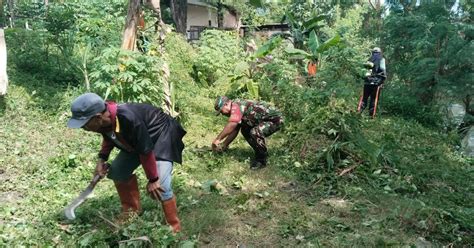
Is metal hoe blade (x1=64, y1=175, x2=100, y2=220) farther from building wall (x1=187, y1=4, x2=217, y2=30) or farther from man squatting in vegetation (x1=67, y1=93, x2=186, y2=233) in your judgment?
building wall (x1=187, y1=4, x2=217, y2=30)

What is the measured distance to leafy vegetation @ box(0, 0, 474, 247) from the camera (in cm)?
411

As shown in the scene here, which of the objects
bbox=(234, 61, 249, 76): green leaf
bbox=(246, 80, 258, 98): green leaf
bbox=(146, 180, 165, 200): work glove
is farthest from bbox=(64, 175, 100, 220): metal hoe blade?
bbox=(234, 61, 249, 76): green leaf

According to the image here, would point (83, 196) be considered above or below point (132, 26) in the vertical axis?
below

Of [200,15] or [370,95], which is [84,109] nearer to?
[370,95]

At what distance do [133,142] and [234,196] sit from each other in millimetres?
1885

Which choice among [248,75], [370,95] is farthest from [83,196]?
[370,95]

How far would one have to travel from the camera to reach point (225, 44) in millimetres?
11117

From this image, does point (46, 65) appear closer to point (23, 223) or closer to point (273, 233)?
point (23, 223)

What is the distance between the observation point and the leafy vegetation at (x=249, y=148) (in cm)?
411

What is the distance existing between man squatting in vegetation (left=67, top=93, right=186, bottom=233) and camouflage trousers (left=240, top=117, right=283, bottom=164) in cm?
207

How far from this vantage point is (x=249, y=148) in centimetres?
686

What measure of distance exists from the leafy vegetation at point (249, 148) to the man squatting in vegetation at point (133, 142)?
254mm

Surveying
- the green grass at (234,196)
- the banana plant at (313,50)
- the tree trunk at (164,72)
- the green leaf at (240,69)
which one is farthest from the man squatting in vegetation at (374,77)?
the tree trunk at (164,72)

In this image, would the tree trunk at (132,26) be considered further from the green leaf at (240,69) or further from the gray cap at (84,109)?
the gray cap at (84,109)
